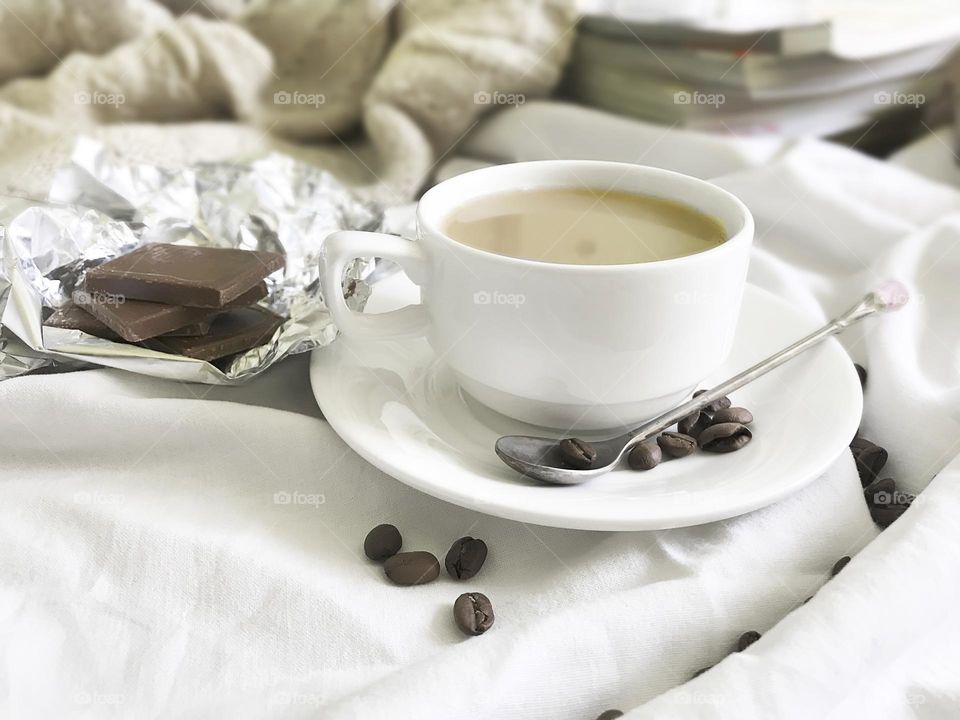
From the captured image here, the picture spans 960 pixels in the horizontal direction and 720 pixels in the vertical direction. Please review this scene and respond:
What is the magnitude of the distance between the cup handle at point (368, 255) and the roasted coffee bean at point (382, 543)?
0.27 meters

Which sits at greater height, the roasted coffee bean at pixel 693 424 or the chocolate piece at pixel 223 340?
the roasted coffee bean at pixel 693 424

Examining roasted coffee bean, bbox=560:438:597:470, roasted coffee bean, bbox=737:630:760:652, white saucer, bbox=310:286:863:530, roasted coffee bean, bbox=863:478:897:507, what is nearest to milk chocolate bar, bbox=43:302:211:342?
white saucer, bbox=310:286:863:530

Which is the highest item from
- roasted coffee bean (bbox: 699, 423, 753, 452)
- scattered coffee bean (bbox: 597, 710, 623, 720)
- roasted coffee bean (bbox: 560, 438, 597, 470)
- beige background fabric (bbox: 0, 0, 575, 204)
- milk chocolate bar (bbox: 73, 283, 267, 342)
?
roasted coffee bean (bbox: 699, 423, 753, 452)

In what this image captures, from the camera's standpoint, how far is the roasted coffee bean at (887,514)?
42.1 inches

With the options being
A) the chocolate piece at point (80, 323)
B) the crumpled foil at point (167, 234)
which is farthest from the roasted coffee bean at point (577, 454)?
the chocolate piece at point (80, 323)

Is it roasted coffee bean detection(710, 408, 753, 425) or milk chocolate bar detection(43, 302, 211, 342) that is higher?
roasted coffee bean detection(710, 408, 753, 425)

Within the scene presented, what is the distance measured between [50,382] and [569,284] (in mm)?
658

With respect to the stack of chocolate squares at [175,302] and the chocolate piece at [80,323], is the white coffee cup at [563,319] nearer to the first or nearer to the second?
the stack of chocolate squares at [175,302]

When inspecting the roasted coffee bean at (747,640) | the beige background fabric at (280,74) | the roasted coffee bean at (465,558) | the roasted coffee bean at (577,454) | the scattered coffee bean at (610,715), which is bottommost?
the beige background fabric at (280,74)

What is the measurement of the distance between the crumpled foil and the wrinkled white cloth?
0.20 ft

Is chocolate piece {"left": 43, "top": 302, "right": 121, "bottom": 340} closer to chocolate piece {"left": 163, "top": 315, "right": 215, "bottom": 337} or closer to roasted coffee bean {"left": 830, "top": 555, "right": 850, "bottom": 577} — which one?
chocolate piece {"left": 163, "top": 315, "right": 215, "bottom": 337}

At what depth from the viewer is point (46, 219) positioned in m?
1.33

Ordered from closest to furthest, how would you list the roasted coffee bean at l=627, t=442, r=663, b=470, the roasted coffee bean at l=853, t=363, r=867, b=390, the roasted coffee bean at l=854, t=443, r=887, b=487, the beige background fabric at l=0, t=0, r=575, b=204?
the roasted coffee bean at l=627, t=442, r=663, b=470
the roasted coffee bean at l=854, t=443, r=887, b=487
the roasted coffee bean at l=853, t=363, r=867, b=390
the beige background fabric at l=0, t=0, r=575, b=204

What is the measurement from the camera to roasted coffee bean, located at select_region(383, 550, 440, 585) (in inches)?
38.1
